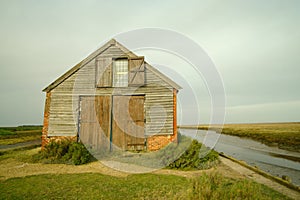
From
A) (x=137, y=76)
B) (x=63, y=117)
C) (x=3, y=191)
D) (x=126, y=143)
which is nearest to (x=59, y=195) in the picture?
(x=3, y=191)

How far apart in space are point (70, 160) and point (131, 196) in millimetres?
5971

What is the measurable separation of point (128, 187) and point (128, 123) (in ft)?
19.7

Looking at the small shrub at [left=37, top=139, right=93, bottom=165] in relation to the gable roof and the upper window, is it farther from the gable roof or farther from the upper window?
the upper window

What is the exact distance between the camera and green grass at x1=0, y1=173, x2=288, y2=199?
15.1 ft

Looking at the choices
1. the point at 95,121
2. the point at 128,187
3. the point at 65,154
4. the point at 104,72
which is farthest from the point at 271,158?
the point at 65,154

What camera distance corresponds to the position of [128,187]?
6.55 m

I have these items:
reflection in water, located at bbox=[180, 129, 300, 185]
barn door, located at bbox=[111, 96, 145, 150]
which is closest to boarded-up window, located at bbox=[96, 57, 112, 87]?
barn door, located at bbox=[111, 96, 145, 150]

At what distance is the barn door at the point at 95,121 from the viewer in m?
12.2

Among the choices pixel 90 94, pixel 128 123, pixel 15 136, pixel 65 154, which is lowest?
pixel 15 136

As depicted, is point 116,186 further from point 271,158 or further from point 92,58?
point 271,158

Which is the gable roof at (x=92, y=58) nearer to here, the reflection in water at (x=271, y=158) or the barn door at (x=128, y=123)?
the barn door at (x=128, y=123)

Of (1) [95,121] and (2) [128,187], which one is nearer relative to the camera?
(2) [128,187]

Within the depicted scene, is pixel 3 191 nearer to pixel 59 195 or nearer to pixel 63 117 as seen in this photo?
pixel 59 195

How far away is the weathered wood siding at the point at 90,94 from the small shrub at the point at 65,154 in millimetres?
1405
